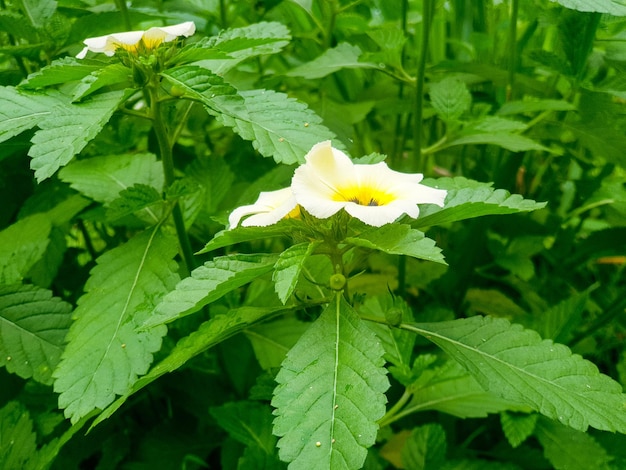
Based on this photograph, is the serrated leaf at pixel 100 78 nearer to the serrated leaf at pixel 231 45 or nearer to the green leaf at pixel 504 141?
the serrated leaf at pixel 231 45

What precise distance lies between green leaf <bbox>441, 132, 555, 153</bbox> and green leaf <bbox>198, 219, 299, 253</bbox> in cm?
50

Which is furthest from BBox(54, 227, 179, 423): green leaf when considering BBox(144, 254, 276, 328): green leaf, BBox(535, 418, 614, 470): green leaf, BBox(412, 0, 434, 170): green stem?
BBox(535, 418, 614, 470): green leaf

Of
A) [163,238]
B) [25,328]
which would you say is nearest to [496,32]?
A: [163,238]

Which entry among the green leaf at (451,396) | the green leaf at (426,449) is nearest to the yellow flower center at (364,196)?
the green leaf at (451,396)

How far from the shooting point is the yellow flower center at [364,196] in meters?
0.72

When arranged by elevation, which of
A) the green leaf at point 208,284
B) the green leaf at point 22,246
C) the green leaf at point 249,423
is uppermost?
the green leaf at point 208,284

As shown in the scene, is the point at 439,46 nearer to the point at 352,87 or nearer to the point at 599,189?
the point at 352,87

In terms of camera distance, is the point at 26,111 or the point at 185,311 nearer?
the point at 185,311

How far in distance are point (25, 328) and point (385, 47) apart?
2.55 feet

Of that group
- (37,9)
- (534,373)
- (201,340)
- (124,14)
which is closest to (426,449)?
(534,373)

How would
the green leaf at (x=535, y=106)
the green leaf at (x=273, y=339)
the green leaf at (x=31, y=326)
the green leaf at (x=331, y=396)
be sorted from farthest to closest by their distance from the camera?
the green leaf at (x=535, y=106) → the green leaf at (x=273, y=339) → the green leaf at (x=31, y=326) → the green leaf at (x=331, y=396)

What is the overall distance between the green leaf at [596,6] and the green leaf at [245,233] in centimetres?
52

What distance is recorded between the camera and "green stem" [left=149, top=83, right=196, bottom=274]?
856 mm

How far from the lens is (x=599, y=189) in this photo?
136 centimetres
